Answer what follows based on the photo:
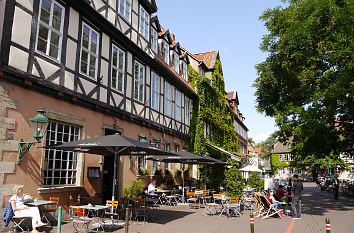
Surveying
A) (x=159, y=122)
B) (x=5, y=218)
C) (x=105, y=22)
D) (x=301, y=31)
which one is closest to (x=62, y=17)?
(x=105, y=22)

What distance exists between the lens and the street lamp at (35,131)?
812 centimetres

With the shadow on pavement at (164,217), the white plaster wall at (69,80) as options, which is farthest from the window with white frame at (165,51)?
the shadow on pavement at (164,217)

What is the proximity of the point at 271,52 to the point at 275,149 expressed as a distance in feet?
224

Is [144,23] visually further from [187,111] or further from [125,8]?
[187,111]

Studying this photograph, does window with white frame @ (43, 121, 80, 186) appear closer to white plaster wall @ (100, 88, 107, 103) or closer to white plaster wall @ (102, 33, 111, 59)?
white plaster wall @ (100, 88, 107, 103)

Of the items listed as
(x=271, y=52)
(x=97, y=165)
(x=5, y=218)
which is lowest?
(x=5, y=218)

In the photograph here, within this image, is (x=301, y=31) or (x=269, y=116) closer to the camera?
(x=301, y=31)

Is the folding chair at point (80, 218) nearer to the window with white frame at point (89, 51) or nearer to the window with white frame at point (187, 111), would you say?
the window with white frame at point (89, 51)

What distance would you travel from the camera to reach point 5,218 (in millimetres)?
7129

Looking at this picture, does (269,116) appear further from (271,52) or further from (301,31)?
(301,31)

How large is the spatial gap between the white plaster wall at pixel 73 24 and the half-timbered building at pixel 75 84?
4cm

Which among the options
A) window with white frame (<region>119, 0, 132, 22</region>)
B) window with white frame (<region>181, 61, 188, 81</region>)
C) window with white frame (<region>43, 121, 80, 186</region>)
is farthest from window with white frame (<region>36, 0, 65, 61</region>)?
window with white frame (<region>181, 61, 188, 81</region>)

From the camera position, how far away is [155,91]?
1755 centimetres

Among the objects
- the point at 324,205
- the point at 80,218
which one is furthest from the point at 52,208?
the point at 324,205
